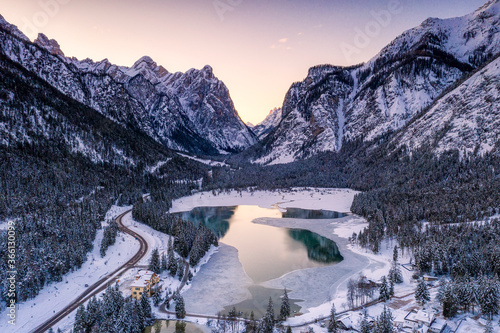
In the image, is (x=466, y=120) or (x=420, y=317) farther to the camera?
(x=466, y=120)

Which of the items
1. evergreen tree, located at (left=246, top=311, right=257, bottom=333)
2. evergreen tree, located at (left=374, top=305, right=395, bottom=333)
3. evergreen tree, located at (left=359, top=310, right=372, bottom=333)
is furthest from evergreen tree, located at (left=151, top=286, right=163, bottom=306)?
evergreen tree, located at (left=374, top=305, right=395, bottom=333)

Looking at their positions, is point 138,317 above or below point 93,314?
above

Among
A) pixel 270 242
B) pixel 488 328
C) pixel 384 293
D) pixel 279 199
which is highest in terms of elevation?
pixel 279 199

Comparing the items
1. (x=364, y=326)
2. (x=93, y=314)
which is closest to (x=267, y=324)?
(x=364, y=326)

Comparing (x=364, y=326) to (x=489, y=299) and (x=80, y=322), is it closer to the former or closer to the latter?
(x=489, y=299)

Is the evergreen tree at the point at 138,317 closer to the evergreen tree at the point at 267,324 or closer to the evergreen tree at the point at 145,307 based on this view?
the evergreen tree at the point at 145,307

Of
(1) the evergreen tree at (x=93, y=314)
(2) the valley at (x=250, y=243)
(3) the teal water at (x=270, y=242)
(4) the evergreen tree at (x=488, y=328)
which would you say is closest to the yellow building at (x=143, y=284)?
(2) the valley at (x=250, y=243)

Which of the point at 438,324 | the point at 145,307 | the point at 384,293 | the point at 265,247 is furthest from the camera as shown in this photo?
the point at 265,247

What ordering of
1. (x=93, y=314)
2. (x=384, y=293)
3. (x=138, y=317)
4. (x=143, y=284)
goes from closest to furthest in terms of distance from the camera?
(x=138, y=317) → (x=93, y=314) → (x=384, y=293) → (x=143, y=284)
